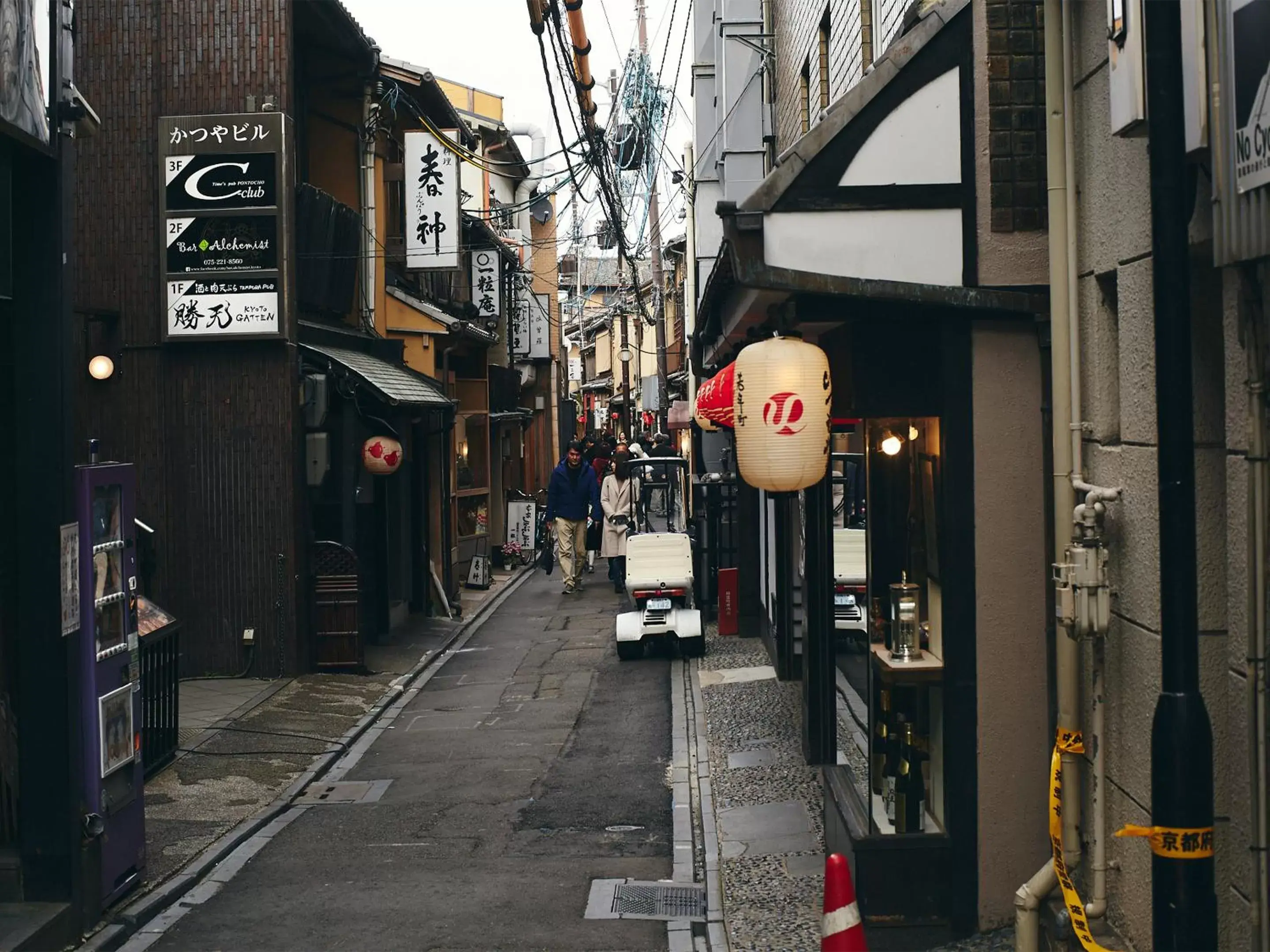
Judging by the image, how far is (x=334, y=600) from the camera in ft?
54.8

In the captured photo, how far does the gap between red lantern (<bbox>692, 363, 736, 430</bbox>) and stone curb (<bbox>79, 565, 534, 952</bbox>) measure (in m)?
4.81

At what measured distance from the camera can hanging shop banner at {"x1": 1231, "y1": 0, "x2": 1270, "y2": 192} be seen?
172 inches

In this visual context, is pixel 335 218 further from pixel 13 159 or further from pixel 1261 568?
pixel 1261 568

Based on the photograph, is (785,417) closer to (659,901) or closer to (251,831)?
(659,901)

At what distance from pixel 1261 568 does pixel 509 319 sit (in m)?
31.3

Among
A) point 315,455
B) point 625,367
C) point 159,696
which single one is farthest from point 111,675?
point 625,367

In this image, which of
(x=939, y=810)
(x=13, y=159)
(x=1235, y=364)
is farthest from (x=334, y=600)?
(x=1235, y=364)

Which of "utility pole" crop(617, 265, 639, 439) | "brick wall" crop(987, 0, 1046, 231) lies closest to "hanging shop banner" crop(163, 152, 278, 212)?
"brick wall" crop(987, 0, 1046, 231)

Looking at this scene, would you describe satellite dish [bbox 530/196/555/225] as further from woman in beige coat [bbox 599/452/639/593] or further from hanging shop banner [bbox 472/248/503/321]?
woman in beige coat [bbox 599/452/639/593]

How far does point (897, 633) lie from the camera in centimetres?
808

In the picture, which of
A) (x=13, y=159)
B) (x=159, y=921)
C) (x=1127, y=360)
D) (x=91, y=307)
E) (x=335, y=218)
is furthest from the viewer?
(x=335, y=218)

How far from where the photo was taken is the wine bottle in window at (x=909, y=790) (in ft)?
25.2

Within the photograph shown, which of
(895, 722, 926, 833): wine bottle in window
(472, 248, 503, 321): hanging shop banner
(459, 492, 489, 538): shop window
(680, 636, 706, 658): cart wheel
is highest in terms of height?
(472, 248, 503, 321): hanging shop banner

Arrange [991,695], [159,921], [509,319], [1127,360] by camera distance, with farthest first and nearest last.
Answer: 1. [509,319]
2. [159,921]
3. [991,695]
4. [1127,360]
